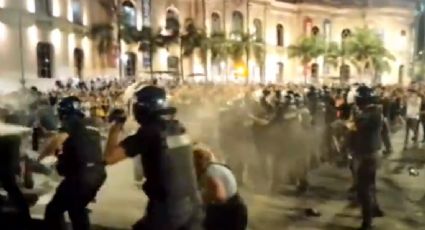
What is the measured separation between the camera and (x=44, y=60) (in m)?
2.89

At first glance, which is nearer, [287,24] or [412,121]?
[287,24]

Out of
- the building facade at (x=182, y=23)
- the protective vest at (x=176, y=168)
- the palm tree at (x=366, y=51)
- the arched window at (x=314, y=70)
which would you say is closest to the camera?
the protective vest at (x=176, y=168)

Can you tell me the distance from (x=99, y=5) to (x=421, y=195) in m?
2.31

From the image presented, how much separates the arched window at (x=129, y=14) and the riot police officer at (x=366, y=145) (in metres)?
1.10

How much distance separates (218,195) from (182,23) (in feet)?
4.27

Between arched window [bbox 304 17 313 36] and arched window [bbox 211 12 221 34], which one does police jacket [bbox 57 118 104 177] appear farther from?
arched window [bbox 304 17 313 36]

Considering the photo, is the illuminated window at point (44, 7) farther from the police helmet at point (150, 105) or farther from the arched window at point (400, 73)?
the arched window at point (400, 73)

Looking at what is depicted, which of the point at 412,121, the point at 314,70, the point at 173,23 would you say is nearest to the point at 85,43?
the point at 173,23

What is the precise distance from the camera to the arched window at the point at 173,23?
127 inches

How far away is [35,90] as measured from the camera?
2.80m

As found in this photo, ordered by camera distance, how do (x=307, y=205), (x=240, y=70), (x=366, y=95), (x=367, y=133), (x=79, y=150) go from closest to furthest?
(x=79, y=150) → (x=240, y=70) → (x=367, y=133) → (x=366, y=95) → (x=307, y=205)

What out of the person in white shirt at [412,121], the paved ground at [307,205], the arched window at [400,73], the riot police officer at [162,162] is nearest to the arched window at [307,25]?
the arched window at [400,73]

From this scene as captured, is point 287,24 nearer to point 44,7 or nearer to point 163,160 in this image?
point 44,7

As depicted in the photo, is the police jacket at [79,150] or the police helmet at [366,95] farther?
the police helmet at [366,95]
